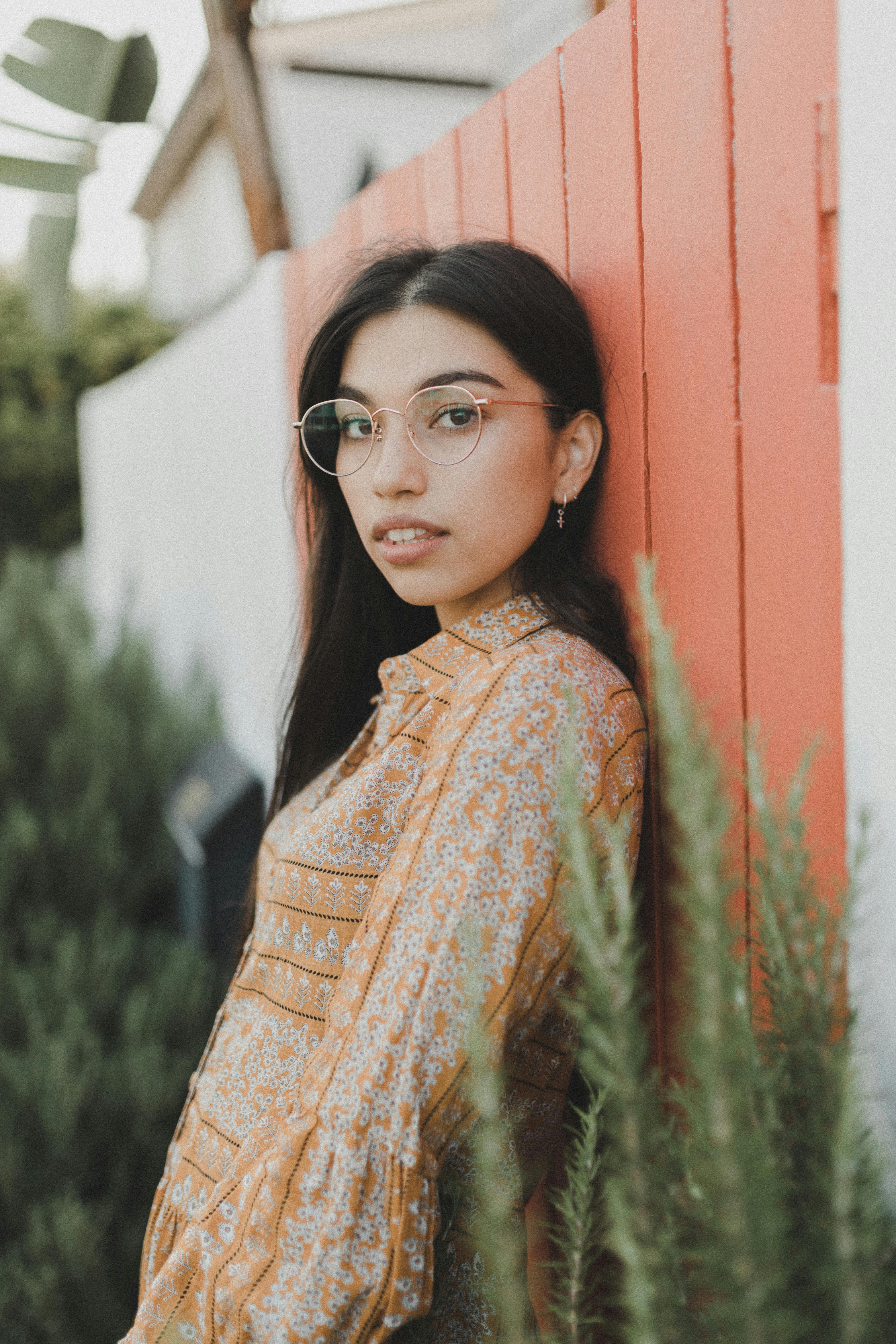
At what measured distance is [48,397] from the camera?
1054cm

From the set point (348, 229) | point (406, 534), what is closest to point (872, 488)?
point (406, 534)

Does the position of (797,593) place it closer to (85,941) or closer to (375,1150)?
(375,1150)

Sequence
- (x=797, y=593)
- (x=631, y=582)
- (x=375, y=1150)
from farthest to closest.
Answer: (x=631, y=582) < (x=797, y=593) < (x=375, y=1150)

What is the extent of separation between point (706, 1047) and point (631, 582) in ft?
3.19

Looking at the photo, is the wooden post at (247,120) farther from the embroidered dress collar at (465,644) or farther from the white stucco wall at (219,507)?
the embroidered dress collar at (465,644)

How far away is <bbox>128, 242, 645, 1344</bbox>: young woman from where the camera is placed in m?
1.02

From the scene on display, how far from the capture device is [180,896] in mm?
3768

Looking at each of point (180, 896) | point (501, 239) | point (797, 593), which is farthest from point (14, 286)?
point (797, 593)

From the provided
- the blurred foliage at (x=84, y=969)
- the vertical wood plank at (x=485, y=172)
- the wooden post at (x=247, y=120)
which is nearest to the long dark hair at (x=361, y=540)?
the vertical wood plank at (x=485, y=172)

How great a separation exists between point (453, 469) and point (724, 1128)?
3.23 ft

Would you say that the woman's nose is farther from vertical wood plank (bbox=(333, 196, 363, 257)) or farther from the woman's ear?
vertical wood plank (bbox=(333, 196, 363, 257))

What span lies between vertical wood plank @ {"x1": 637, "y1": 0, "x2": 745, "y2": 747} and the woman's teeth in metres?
0.33

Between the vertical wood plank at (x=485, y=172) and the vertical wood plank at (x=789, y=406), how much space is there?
2.24 ft

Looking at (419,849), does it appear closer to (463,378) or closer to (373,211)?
(463,378)
